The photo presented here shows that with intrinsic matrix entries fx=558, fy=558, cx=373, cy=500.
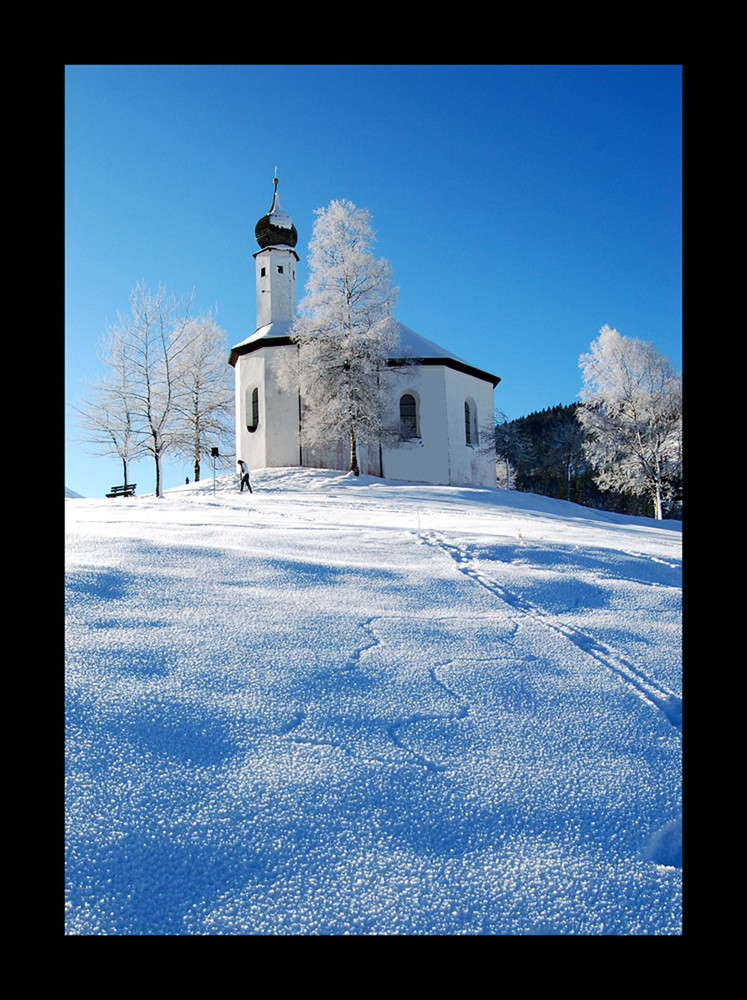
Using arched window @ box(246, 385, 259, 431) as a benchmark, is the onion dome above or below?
above

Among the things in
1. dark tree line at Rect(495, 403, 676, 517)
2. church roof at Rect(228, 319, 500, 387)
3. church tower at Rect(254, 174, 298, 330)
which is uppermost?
church tower at Rect(254, 174, 298, 330)

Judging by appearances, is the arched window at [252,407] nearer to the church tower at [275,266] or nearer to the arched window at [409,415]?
the church tower at [275,266]

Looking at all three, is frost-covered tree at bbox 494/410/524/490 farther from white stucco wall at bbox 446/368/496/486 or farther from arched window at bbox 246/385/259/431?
arched window at bbox 246/385/259/431

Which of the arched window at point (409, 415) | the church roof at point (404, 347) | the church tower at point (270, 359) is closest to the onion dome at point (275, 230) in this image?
the church tower at point (270, 359)

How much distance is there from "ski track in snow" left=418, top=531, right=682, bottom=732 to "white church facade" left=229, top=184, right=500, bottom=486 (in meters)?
19.1

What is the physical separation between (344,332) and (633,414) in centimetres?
1287

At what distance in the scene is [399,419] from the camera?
25.2 meters

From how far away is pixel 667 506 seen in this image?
28.0 m

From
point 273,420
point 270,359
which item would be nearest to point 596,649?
point 273,420

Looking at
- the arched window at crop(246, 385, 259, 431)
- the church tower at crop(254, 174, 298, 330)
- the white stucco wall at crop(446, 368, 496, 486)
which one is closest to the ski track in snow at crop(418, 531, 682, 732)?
the white stucco wall at crop(446, 368, 496, 486)

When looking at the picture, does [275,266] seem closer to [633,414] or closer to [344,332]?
[344,332]

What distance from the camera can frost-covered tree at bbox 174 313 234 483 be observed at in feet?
89.0
